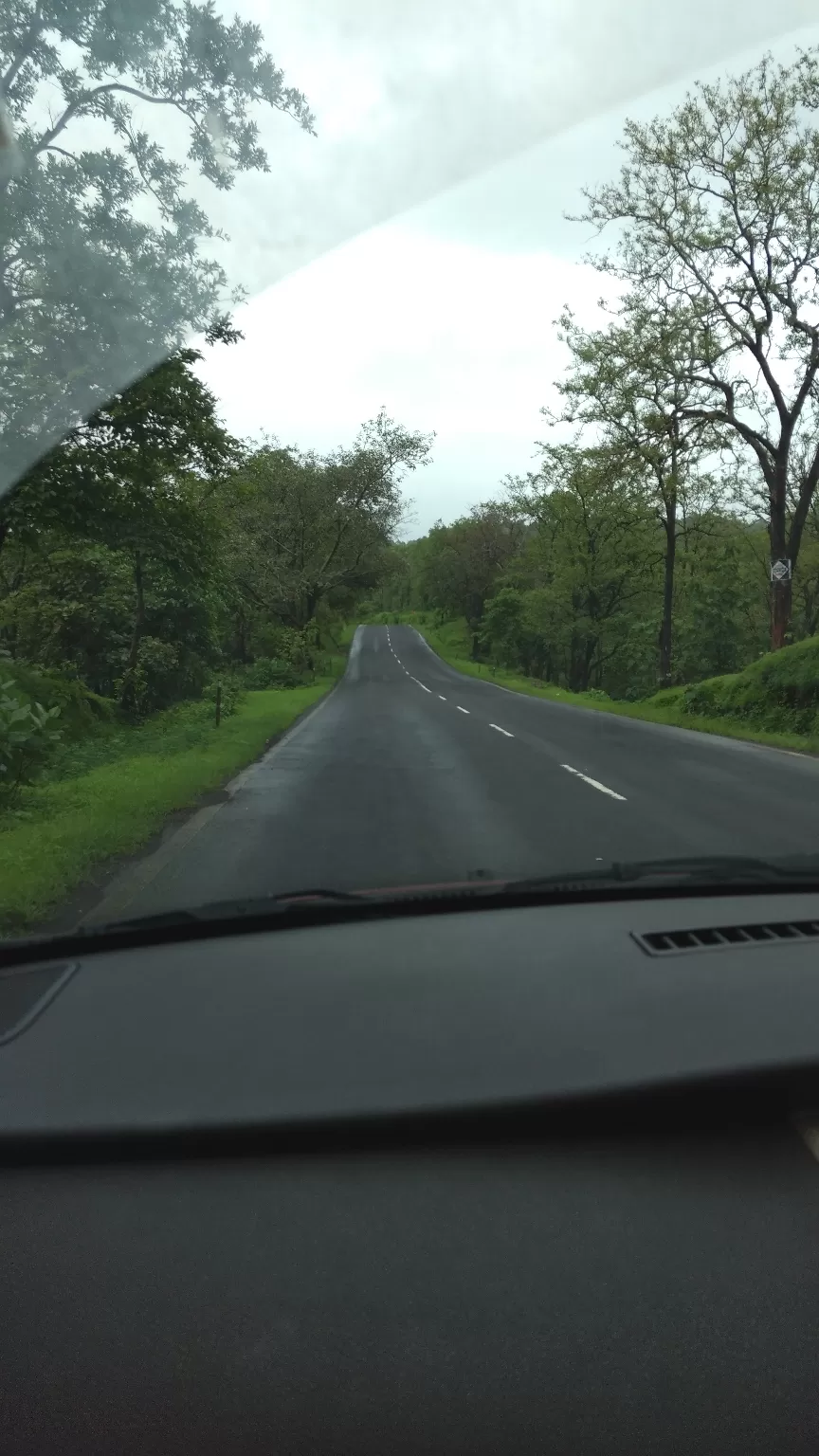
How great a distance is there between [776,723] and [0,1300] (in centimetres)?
2080

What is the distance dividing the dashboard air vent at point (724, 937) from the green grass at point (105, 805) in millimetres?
3784

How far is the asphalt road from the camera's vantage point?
23.6 ft

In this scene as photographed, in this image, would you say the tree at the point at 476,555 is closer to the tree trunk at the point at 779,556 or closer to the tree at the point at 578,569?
the tree at the point at 578,569

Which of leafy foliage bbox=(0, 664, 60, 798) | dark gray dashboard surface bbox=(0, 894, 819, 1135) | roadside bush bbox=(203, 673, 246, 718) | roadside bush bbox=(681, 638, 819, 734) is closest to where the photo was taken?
dark gray dashboard surface bbox=(0, 894, 819, 1135)

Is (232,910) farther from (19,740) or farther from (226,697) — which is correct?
(226,697)

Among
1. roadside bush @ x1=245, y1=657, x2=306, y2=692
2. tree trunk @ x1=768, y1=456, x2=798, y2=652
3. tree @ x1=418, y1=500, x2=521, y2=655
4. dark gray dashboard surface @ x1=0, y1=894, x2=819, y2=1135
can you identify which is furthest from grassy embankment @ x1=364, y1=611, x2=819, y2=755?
tree @ x1=418, y1=500, x2=521, y2=655

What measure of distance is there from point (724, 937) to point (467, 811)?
630cm

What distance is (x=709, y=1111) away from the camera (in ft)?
8.65

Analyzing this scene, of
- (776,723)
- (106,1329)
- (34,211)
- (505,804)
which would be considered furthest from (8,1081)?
(776,723)

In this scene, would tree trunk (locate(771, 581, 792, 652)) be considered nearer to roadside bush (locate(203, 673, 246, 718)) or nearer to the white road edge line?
roadside bush (locate(203, 673, 246, 718))

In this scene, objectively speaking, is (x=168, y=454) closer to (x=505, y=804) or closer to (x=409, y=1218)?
(x=505, y=804)

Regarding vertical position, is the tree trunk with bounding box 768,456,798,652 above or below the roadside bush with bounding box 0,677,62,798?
above

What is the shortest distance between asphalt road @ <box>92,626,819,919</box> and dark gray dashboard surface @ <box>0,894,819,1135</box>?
905 mm

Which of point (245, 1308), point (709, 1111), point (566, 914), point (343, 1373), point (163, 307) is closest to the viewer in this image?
point (343, 1373)
